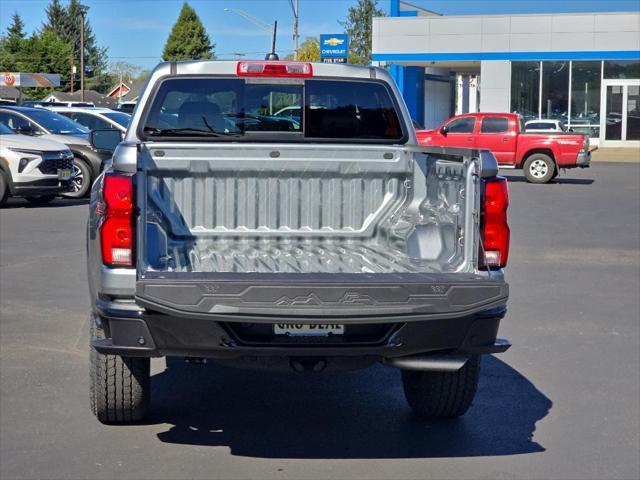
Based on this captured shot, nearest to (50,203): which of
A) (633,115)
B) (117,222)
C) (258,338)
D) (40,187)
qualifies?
(40,187)

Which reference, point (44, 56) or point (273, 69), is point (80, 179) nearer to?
point (273, 69)

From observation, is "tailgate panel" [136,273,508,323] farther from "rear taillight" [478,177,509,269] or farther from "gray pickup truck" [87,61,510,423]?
Result: "rear taillight" [478,177,509,269]

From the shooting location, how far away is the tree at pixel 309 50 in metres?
78.4

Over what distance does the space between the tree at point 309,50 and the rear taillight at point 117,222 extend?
228 feet

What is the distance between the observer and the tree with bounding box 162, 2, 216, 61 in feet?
387

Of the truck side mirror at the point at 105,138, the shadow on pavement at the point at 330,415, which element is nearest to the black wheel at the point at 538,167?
the shadow on pavement at the point at 330,415

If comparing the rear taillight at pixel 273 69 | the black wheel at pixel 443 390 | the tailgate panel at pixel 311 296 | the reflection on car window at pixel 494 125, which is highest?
the reflection on car window at pixel 494 125

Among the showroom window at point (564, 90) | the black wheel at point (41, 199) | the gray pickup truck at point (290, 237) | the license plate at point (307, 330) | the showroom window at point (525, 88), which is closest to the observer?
the gray pickup truck at point (290, 237)

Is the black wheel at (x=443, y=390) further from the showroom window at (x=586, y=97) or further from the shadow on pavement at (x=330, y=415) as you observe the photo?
the showroom window at (x=586, y=97)

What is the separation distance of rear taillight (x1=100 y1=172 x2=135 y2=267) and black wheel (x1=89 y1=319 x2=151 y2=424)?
52cm

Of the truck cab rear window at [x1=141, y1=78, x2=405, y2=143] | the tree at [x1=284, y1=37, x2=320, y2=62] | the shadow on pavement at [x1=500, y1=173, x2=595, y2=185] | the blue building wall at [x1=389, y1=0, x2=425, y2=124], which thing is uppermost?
the tree at [x1=284, y1=37, x2=320, y2=62]

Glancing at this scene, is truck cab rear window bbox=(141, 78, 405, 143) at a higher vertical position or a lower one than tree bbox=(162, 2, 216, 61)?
lower

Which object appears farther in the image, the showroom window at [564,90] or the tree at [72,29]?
the tree at [72,29]

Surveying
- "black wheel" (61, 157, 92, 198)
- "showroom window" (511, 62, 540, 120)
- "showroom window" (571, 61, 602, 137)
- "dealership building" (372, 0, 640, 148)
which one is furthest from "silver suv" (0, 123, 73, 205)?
"showroom window" (571, 61, 602, 137)
